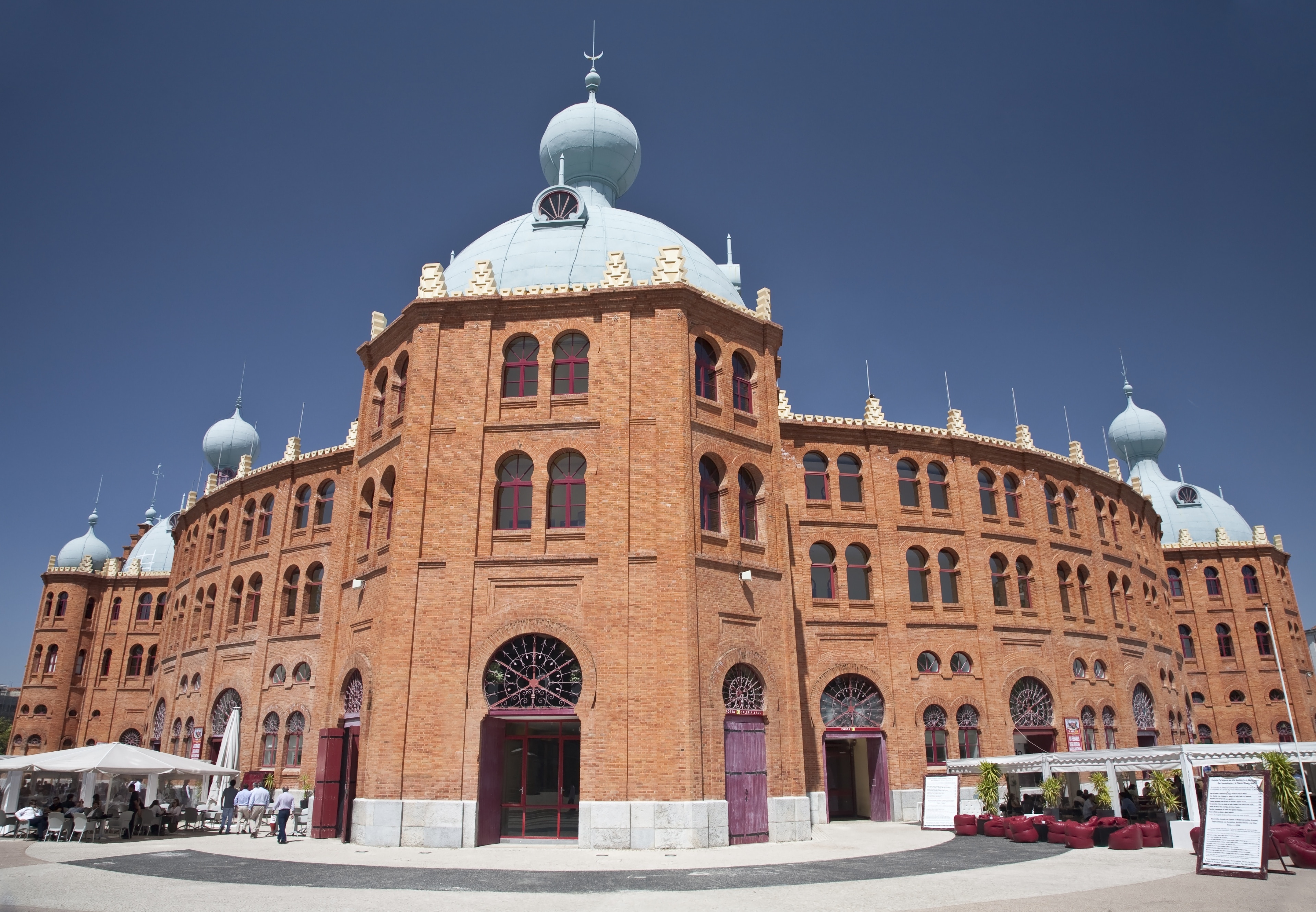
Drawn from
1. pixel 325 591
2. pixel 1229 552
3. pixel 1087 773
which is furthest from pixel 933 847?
pixel 1229 552

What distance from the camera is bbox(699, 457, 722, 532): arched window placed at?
25.3 metres

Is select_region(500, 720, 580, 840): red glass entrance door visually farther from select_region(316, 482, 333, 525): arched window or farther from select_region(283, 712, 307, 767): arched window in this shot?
select_region(316, 482, 333, 525): arched window

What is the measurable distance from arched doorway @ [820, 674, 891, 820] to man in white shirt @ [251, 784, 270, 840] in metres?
17.5

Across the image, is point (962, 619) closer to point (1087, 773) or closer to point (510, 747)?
point (1087, 773)

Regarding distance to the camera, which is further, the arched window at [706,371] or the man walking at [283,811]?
the arched window at [706,371]

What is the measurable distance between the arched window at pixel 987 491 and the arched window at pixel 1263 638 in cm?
2567

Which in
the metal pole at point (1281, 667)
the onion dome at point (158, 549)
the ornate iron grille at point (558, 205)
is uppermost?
the ornate iron grille at point (558, 205)

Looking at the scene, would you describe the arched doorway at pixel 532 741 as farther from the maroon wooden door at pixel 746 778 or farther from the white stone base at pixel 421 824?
the maroon wooden door at pixel 746 778

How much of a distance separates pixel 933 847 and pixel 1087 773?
15.4m

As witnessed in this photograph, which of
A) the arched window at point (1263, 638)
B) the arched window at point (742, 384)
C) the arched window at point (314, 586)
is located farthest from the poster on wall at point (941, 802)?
the arched window at point (1263, 638)

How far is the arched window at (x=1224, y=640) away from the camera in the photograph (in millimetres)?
51125

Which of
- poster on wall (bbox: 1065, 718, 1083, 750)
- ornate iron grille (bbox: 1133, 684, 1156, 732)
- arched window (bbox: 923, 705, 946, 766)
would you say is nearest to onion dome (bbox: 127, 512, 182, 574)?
arched window (bbox: 923, 705, 946, 766)

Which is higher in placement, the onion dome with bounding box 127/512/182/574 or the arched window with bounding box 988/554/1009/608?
the onion dome with bounding box 127/512/182/574

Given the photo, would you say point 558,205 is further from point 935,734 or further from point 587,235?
point 935,734
